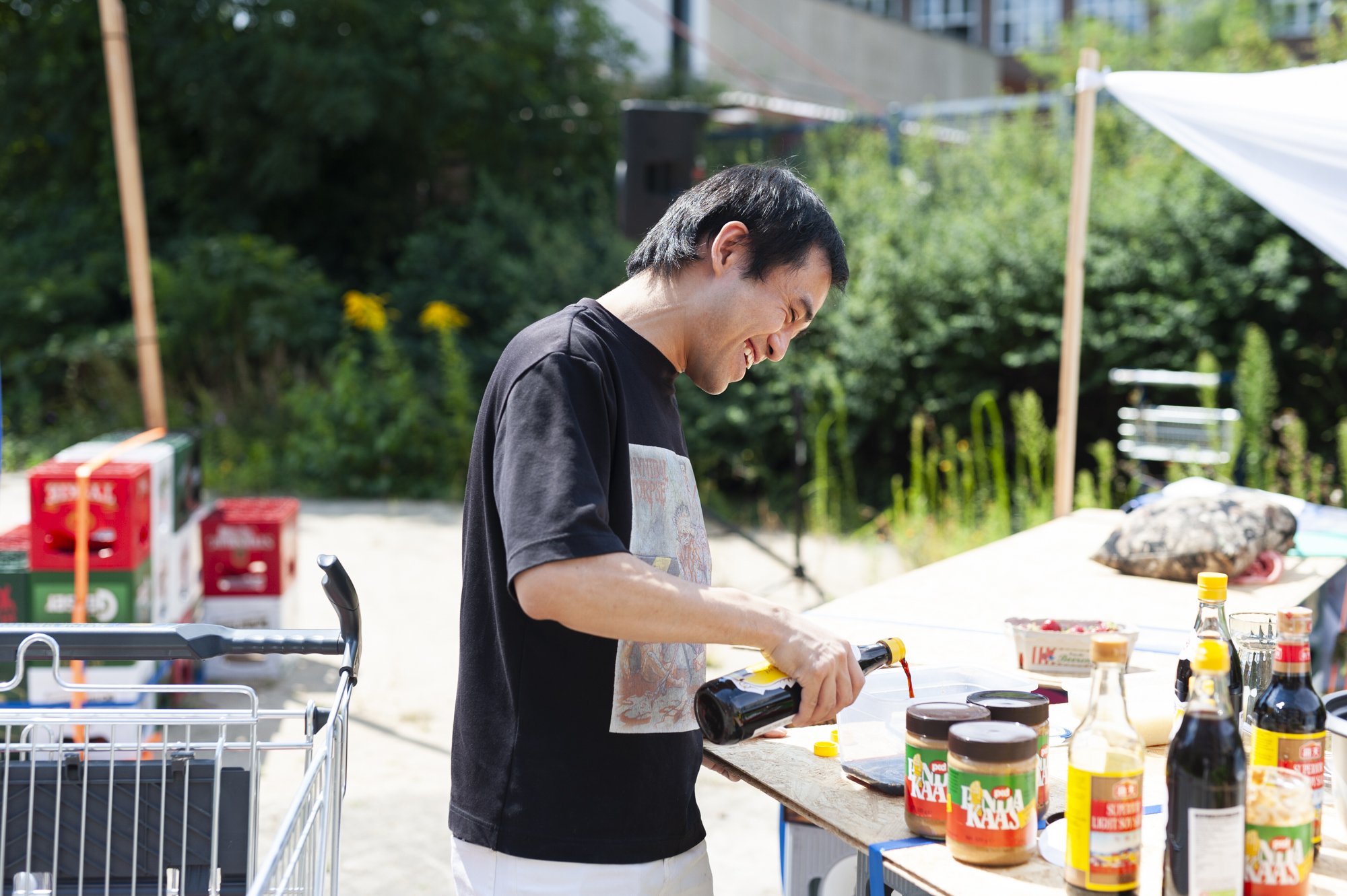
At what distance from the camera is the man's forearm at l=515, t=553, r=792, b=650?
1346 millimetres

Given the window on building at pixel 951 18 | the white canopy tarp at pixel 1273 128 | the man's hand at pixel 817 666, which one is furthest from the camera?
the window on building at pixel 951 18

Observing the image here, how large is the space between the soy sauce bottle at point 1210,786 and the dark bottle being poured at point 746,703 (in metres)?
Answer: 0.47

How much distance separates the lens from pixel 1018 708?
1569mm

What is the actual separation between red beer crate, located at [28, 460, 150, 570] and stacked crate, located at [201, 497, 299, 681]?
3.50 ft

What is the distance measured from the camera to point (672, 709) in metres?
1.62

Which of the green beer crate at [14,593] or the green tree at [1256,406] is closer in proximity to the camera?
the green beer crate at [14,593]

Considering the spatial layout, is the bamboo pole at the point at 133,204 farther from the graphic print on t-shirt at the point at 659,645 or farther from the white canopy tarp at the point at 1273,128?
the graphic print on t-shirt at the point at 659,645

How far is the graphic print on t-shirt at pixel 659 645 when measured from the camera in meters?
1.57

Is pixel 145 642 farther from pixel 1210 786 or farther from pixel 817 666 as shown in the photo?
pixel 1210 786

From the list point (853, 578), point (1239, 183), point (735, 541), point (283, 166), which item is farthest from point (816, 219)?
point (283, 166)

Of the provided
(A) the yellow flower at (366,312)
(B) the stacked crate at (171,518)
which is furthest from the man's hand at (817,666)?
(A) the yellow flower at (366,312)

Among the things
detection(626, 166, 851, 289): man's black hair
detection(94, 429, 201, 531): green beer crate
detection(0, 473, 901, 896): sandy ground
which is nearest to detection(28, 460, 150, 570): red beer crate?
detection(94, 429, 201, 531): green beer crate

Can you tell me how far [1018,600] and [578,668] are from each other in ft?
6.25

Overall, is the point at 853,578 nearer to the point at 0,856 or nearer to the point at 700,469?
the point at 700,469
